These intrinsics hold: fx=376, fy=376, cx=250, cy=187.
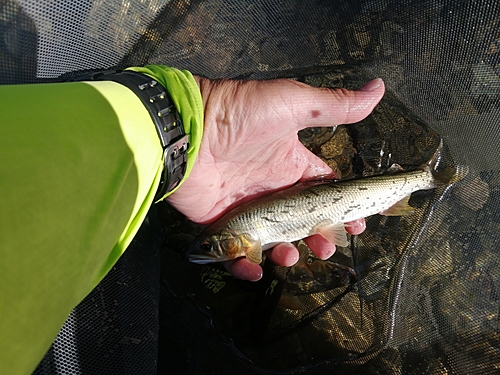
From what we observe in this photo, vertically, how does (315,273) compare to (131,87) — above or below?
below

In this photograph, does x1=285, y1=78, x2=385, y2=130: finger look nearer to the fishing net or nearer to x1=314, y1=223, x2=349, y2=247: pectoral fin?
the fishing net

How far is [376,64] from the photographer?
103 inches

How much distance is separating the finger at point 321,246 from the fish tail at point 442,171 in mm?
826

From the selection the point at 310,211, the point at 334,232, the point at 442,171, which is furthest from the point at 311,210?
the point at 442,171

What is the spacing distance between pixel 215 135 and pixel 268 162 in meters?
0.48

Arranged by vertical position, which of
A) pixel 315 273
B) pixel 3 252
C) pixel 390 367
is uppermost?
pixel 3 252

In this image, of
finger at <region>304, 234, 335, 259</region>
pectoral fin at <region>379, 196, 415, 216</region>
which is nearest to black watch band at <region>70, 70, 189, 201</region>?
finger at <region>304, 234, 335, 259</region>

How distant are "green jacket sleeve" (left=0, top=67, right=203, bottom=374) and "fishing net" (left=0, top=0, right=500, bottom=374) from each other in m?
0.81

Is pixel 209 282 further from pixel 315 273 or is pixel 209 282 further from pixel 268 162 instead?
pixel 268 162

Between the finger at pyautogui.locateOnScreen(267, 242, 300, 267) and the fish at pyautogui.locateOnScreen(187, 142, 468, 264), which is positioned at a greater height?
the fish at pyautogui.locateOnScreen(187, 142, 468, 264)

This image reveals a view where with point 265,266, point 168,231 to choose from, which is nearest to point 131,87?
→ point 168,231

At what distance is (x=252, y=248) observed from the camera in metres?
2.52

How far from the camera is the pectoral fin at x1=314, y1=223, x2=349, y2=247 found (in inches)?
99.3

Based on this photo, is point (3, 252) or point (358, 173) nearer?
point (3, 252)
